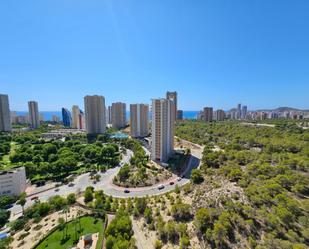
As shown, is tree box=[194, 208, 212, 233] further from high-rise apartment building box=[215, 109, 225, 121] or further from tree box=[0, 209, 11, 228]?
high-rise apartment building box=[215, 109, 225, 121]

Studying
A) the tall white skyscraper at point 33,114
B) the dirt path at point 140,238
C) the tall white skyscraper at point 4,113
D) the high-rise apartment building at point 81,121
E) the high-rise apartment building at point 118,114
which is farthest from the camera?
the high-rise apartment building at point 81,121

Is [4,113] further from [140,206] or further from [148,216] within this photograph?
[148,216]

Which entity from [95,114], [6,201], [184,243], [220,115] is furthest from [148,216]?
[220,115]

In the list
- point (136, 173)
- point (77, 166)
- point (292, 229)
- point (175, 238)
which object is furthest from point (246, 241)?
point (77, 166)

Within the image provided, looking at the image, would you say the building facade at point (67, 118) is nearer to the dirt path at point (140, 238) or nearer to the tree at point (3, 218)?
the tree at point (3, 218)

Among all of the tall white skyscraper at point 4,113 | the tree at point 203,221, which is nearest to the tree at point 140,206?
the tree at point 203,221

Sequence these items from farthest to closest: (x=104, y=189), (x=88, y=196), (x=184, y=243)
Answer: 1. (x=104, y=189)
2. (x=88, y=196)
3. (x=184, y=243)
